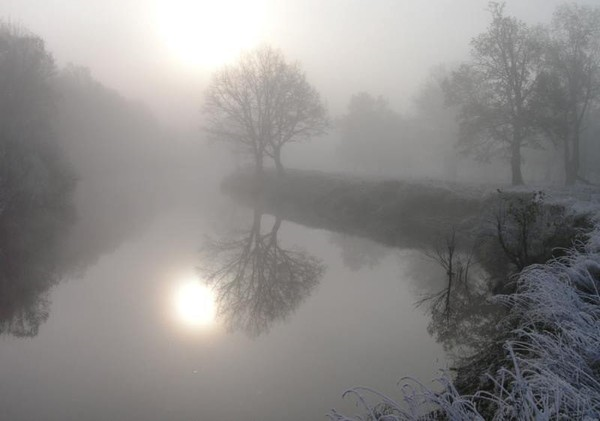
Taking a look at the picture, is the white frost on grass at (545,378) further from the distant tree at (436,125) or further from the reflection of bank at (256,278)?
the distant tree at (436,125)

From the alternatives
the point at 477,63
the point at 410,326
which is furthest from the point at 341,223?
the point at 410,326

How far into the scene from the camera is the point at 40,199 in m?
21.3

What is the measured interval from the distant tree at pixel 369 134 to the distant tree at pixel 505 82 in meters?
22.1

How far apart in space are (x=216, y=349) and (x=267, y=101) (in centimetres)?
2633

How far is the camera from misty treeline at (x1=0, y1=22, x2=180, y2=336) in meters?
12.4

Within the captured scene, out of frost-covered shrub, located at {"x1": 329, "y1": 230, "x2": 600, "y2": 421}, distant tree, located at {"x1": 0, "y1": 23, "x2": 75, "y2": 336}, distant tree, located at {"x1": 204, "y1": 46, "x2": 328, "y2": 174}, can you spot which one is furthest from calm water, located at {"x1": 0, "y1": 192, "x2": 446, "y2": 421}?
distant tree, located at {"x1": 204, "y1": 46, "x2": 328, "y2": 174}

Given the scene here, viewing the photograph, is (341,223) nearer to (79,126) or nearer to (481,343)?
(481,343)

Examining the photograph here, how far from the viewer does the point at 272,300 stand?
36.3 feet

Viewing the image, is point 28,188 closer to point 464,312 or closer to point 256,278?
point 256,278

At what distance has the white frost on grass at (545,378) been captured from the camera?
3.48 meters

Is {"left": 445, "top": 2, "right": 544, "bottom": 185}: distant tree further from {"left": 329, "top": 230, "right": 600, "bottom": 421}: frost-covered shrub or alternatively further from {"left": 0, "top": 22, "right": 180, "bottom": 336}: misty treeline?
{"left": 0, "top": 22, "right": 180, "bottom": 336}: misty treeline

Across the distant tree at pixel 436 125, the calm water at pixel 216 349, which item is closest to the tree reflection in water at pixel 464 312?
the calm water at pixel 216 349

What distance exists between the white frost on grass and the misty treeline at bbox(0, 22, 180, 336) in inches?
314

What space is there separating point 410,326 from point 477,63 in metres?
18.0
